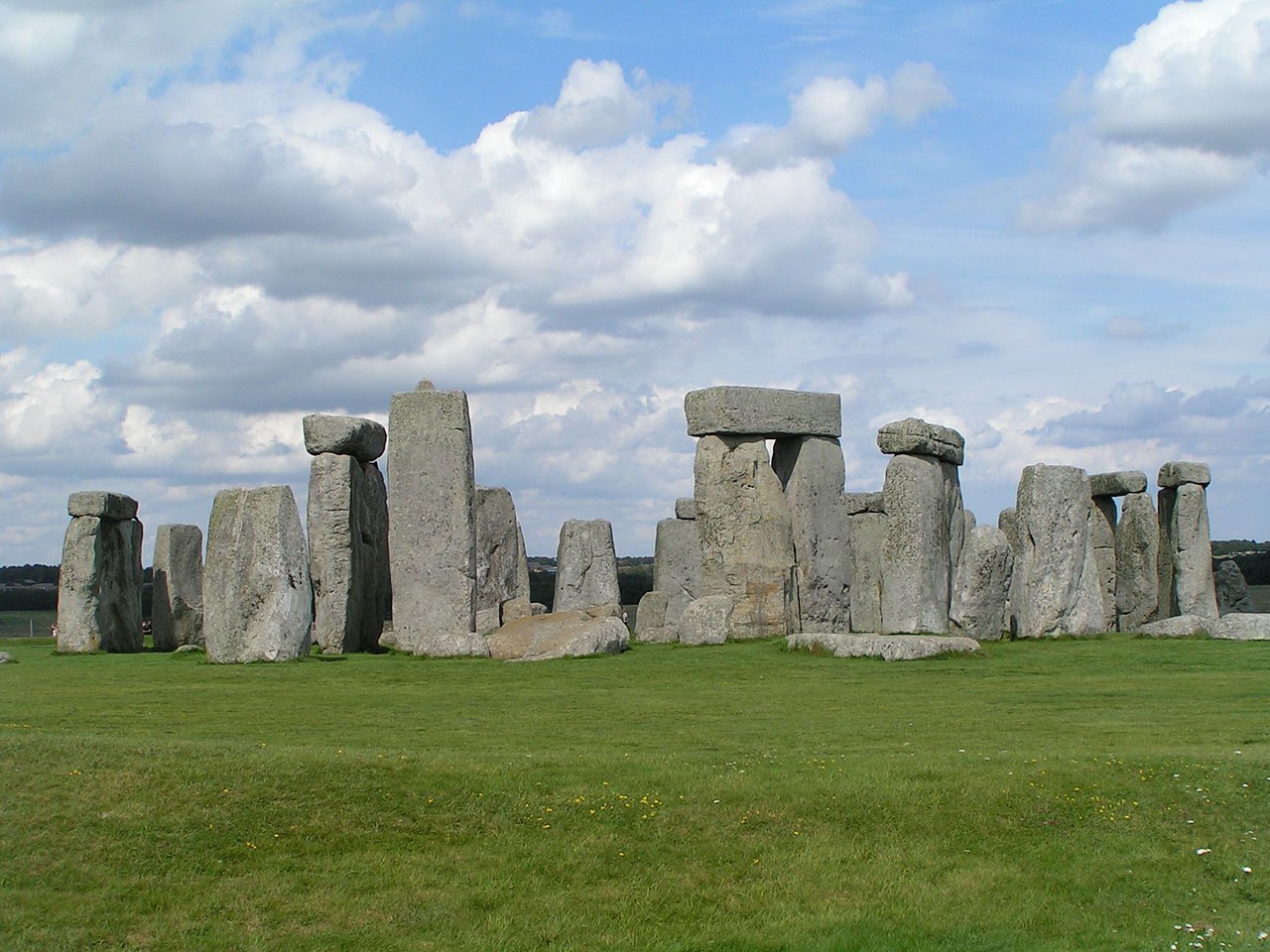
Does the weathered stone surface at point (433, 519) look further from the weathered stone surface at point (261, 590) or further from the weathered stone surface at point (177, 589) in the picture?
the weathered stone surface at point (177, 589)

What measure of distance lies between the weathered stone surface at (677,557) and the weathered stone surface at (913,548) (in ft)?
26.2

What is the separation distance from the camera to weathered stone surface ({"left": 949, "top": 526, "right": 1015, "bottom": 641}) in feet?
73.3

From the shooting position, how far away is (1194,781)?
10438 mm

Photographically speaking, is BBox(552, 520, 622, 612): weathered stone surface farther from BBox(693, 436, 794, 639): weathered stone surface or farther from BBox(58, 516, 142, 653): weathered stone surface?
BBox(58, 516, 142, 653): weathered stone surface

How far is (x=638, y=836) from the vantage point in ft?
32.0

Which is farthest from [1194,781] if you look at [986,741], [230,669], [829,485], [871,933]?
[829,485]

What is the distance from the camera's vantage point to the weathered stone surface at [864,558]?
91.2 feet

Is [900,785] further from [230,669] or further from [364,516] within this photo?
[364,516]

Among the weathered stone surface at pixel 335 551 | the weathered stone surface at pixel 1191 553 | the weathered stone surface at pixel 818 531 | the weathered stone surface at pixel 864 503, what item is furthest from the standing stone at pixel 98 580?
the weathered stone surface at pixel 1191 553

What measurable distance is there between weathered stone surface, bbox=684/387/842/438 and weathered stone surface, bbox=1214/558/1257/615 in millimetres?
11167

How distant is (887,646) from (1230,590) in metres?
15.3

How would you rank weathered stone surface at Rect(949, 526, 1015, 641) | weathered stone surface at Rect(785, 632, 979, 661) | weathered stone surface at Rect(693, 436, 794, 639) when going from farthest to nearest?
1. weathered stone surface at Rect(693, 436, 794, 639)
2. weathered stone surface at Rect(949, 526, 1015, 641)
3. weathered stone surface at Rect(785, 632, 979, 661)

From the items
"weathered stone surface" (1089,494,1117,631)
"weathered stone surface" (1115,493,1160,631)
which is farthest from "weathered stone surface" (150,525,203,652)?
"weathered stone surface" (1115,493,1160,631)

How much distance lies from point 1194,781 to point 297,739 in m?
6.73
